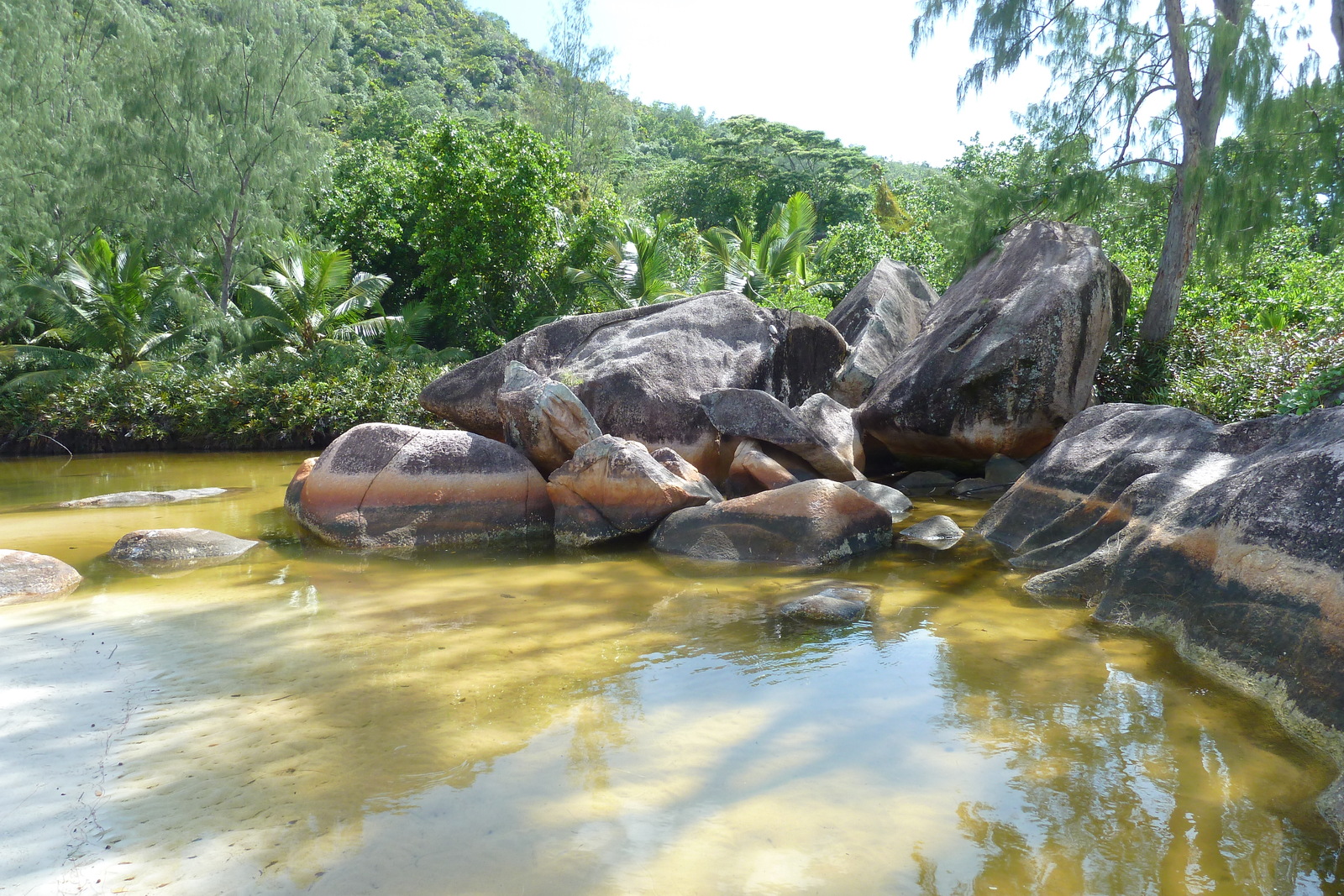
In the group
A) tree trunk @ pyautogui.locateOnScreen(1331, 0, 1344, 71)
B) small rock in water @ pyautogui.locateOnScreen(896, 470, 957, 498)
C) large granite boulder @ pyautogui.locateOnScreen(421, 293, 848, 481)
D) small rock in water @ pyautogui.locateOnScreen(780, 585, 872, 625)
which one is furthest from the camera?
small rock in water @ pyautogui.locateOnScreen(896, 470, 957, 498)

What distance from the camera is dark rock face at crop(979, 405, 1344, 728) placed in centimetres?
381

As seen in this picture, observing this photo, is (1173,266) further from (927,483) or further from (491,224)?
(491,224)

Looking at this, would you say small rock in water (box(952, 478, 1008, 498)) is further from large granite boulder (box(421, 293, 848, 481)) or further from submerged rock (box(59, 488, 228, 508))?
submerged rock (box(59, 488, 228, 508))

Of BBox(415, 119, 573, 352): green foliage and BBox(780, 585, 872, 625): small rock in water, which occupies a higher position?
BBox(415, 119, 573, 352): green foliage

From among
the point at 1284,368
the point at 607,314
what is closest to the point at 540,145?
the point at 607,314

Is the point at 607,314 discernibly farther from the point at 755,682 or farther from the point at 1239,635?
the point at 1239,635

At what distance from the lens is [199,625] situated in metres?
5.36

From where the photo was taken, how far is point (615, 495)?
756 centimetres

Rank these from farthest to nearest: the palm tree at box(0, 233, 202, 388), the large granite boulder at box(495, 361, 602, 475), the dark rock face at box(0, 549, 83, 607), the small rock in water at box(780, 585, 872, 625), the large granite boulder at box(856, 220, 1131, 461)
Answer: the palm tree at box(0, 233, 202, 388) < the large granite boulder at box(856, 220, 1131, 461) < the large granite boulder at box(495, 361, 602, 475) < the dark rock face at box(0, 549, 83, 607) < the small rock in water at box(780, 585, 872, 625)

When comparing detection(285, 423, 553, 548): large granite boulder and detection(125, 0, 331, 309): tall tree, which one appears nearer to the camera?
detection(285, 423, 553, 548): large granite boulder

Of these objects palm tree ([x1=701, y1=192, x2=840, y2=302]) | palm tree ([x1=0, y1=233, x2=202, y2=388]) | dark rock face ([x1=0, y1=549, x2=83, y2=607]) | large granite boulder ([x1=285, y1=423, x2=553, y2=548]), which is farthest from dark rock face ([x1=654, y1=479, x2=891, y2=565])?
palm tree ([x1=0, y1=233, x2=202, y2=388])

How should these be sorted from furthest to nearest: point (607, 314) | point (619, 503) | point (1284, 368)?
point (607, 314)
point (1284, 368)
point (619, 503)

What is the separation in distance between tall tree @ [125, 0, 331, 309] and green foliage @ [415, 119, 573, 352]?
3.07 meters

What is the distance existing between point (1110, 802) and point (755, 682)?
1.73 meters
